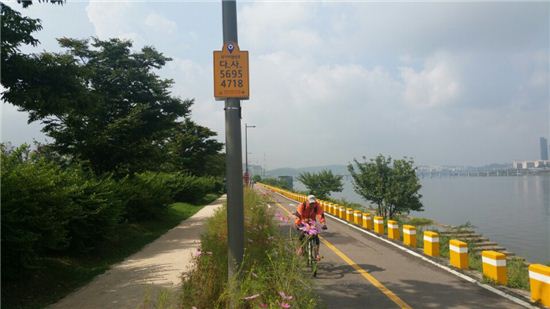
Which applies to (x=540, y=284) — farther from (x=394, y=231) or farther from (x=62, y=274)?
(x=62, y=274)

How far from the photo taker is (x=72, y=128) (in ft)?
48.5

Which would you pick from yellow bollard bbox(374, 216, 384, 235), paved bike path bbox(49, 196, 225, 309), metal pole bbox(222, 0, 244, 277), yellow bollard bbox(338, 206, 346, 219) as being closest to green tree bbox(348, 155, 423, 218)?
yellow bollard bbox(338, 206, 346, 219)

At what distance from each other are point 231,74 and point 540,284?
5.74 metres

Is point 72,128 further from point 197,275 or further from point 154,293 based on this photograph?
point 197,275

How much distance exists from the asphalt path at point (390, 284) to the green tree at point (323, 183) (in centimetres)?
3843

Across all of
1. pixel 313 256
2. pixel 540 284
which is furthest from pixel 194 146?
pixel 540 284

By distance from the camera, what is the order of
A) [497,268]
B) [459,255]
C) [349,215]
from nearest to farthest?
[497,268]
[459,255]
[349,215]

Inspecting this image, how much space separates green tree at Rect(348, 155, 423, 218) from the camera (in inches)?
1190

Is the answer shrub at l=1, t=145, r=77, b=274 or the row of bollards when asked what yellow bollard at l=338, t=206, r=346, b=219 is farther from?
shrub at l=1, t=145, r=77, b=274

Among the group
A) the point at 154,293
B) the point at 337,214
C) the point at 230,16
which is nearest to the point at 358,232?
the point at 337,214

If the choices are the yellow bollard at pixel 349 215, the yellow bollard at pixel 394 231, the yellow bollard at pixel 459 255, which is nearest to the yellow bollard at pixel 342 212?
the yellow bollard at pixel 349 215

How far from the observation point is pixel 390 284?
299 inches

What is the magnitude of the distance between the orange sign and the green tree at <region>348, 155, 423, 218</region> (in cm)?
2732

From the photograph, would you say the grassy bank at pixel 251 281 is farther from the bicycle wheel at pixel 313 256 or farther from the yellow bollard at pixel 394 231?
the yellow bollard at pixel 394 231
